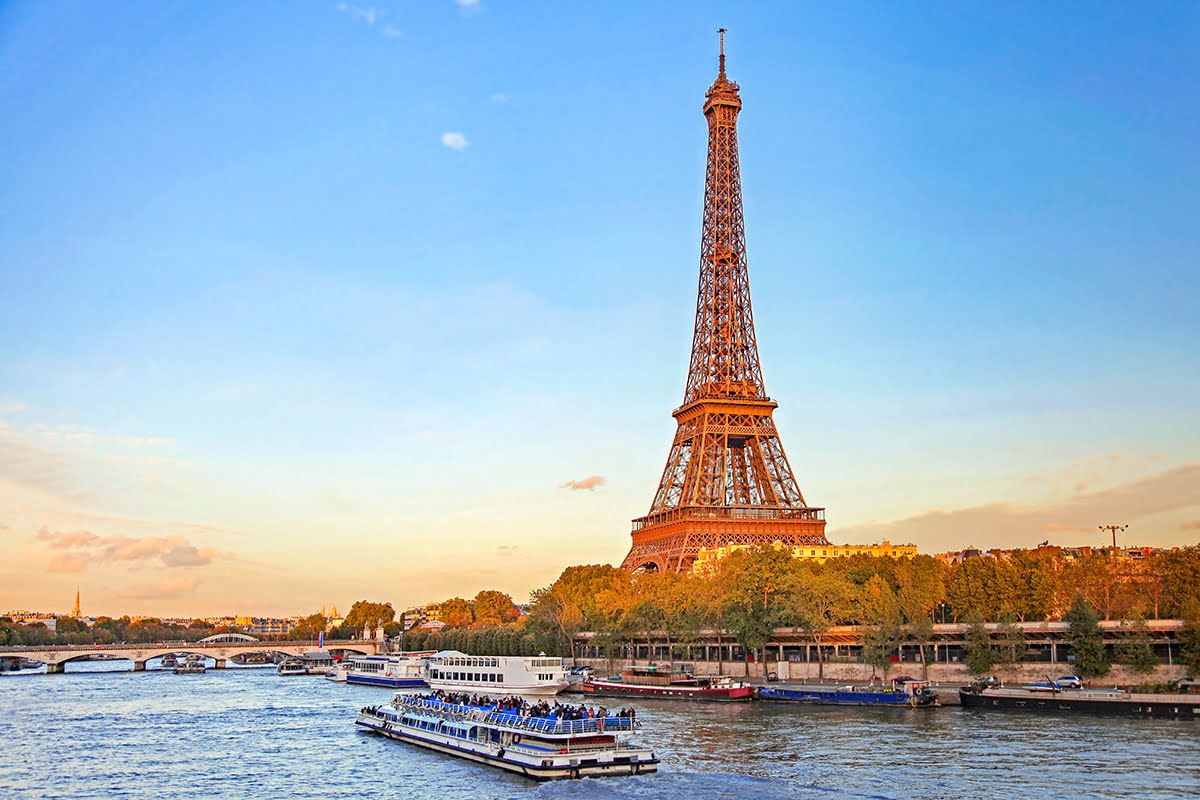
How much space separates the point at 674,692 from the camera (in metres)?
85.9

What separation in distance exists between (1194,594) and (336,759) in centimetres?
6362

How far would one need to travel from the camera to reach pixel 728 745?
53.6 meters

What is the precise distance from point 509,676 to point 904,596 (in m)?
33.8

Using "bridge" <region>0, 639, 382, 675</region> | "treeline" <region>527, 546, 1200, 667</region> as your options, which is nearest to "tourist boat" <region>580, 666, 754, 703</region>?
"treeline" <region>527, 546, 1200, 667</region>

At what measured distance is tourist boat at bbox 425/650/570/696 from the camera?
8606 cm

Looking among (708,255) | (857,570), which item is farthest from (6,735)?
(708,255)

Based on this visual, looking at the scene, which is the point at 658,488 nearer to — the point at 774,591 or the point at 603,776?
the point at 774,591

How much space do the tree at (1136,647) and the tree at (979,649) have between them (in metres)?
8.99

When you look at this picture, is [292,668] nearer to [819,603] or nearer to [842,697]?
[819,603]

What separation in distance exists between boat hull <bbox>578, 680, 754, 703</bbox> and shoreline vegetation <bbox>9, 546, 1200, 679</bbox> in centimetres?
923

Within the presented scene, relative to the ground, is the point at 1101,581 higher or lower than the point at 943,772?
higher

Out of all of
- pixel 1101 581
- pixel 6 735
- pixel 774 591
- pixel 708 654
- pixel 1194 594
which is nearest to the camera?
pixel 6 735

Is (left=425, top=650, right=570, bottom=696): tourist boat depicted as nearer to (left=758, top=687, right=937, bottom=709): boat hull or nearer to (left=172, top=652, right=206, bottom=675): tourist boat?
(left=758, top=687, right=937, bottom=709): boat hull

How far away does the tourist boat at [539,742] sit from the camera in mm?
45125
